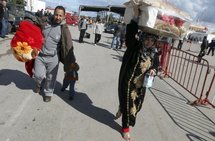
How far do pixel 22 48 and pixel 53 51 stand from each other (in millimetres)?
587

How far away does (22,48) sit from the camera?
656cm

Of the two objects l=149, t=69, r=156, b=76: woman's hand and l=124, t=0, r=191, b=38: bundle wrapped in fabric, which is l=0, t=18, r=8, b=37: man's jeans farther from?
l=149, t=69, r=156, b=76: woman's hand

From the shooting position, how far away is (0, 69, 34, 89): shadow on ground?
7.81m

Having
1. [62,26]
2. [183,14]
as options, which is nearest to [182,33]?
[183,14]

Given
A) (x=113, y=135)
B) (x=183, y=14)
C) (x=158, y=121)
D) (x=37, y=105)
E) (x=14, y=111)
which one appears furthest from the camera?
(x=158, y=121)

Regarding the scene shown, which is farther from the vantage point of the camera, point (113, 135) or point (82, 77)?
point (82, 77)

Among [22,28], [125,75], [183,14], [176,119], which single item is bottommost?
[176,119]

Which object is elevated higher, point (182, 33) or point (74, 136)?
point (182, 33)

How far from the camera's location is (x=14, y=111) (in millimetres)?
6039

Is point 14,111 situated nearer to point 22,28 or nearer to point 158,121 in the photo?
point 22,28

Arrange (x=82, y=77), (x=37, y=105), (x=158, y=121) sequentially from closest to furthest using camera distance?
(x=37, y=105) → (x=158, y=121) → (x=82, y=77)

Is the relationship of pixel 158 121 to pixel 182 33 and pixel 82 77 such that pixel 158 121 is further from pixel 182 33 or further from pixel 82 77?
pixel 82 77

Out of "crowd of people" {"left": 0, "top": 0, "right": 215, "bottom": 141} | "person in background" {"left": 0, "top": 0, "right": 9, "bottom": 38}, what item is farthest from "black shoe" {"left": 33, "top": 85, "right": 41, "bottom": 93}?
"person in background" {"left": 0, "top": 0, "right": 9, "bottom": 38}

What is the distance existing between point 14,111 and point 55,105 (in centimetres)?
91
